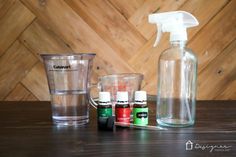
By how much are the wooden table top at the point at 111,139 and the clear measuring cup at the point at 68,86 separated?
0.03 meters

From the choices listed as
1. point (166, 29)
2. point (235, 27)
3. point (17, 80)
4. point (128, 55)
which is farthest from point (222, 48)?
point (17, 80)

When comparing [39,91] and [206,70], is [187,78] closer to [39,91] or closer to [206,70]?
[206,70]

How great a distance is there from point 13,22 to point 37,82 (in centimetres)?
22

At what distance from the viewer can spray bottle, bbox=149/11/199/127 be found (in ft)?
2.12

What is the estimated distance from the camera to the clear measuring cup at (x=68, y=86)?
0.64 meters

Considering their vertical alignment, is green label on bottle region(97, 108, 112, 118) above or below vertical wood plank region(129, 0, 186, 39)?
below

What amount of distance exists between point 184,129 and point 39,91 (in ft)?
2.14

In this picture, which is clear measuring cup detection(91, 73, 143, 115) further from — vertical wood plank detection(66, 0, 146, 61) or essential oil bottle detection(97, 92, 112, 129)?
vertical wood plank detection(66, 0, 146, 61)

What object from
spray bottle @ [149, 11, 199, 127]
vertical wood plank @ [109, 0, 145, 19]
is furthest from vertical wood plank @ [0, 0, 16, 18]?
spray bottle @ [149, 11, 199, 127]

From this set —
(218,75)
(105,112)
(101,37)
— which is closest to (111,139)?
(105,112)

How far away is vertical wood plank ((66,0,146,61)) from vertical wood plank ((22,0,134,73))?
0.06 feet

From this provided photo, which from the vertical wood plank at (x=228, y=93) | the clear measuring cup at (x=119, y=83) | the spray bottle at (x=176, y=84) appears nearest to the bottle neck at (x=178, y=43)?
the spray bottle at (x=176, y=84)

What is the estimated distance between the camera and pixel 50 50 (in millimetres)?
1095

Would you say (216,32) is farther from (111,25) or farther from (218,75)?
(111,25)
